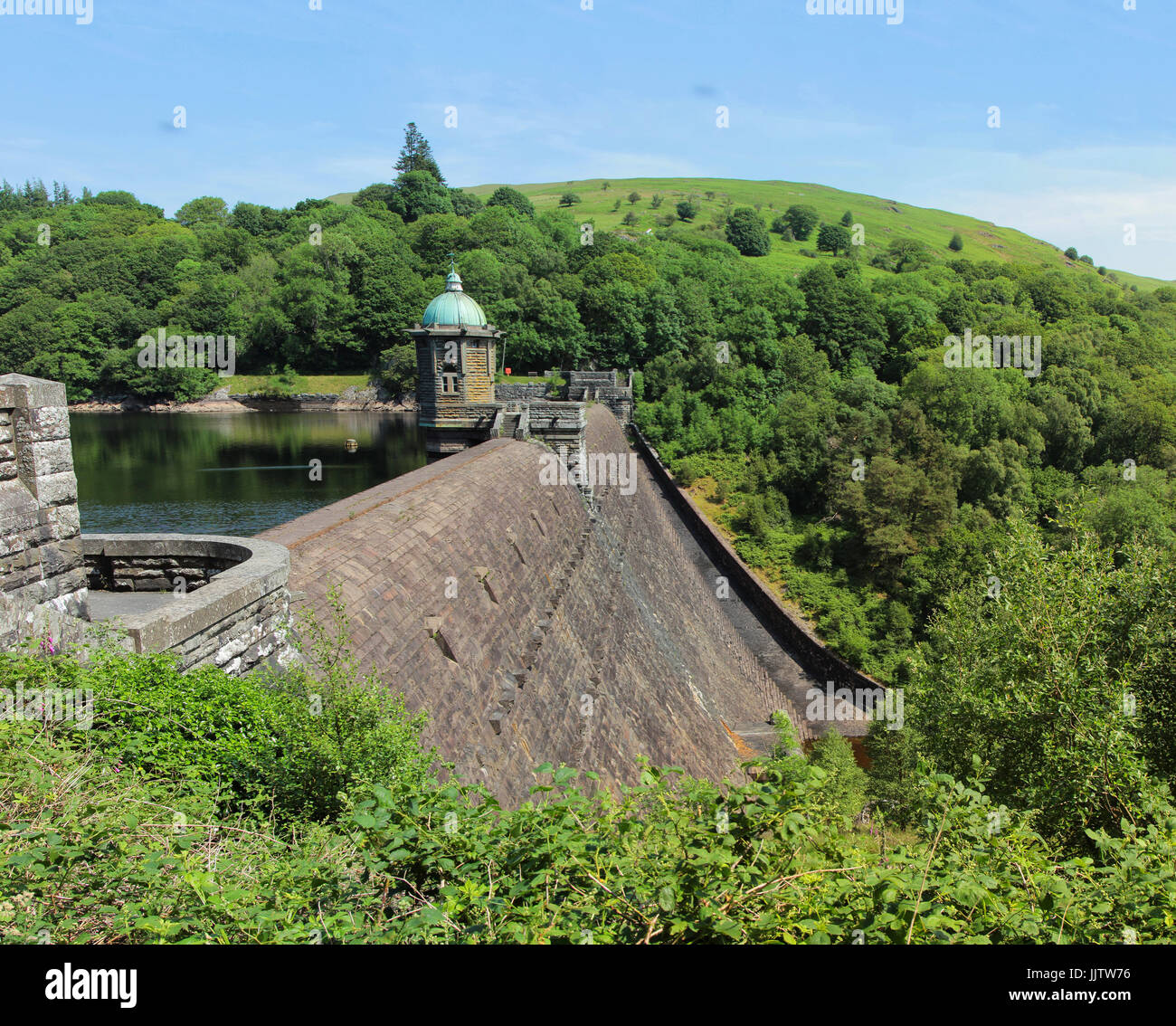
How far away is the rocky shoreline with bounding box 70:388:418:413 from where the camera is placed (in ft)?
275

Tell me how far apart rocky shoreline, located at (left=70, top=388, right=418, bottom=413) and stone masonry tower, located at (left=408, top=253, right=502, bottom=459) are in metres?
57.9

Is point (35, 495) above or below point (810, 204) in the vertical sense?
below

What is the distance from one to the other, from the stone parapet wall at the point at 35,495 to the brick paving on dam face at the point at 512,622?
2557 mm

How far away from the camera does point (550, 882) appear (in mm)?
5059

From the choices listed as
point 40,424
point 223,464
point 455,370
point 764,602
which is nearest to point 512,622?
point 40,424

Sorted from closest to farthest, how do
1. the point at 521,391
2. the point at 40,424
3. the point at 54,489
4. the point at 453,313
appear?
the point at 40,424
the point at 54,489
the point at 453,313
the point at 521,391

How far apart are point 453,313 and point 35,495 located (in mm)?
23849

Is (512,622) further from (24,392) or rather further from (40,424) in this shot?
(24,392)

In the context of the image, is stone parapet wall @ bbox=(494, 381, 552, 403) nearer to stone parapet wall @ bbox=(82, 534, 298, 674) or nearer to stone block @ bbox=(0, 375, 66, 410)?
stone parapet wall @ bbox=(82, 534, 298, 674)

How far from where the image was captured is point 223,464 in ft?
188

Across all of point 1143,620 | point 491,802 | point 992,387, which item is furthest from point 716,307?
point 491,802

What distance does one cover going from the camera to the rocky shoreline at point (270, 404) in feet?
275

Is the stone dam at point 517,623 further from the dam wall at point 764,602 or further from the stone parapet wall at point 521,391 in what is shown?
the stone parapet wall at point 521,391

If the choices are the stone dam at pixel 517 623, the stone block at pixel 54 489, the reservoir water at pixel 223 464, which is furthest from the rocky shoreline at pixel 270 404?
the stone block at pixel 54 489
